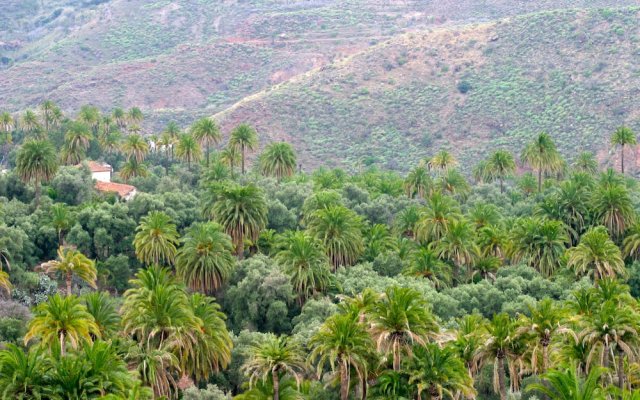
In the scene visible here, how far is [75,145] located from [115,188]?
14198mm

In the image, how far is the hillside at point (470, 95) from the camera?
13475 cm

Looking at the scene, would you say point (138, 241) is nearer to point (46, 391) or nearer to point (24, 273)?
point (24, 273)

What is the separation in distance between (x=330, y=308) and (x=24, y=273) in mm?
27107

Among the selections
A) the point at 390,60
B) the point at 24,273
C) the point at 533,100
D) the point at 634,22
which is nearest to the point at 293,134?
the point at 390,60

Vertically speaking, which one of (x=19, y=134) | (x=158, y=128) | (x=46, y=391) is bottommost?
(x=158, y=128)

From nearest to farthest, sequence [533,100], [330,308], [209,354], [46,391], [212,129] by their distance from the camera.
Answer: [46,391] < [209,354] < [330,308] < [212,129] < [533,100]

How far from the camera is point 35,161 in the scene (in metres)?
77.9

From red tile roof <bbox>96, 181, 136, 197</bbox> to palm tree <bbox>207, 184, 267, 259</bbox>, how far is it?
25.5 meters

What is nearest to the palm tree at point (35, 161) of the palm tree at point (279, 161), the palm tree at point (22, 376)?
the palm tree at point (279, 161)

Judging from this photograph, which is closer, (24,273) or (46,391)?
(46,391)

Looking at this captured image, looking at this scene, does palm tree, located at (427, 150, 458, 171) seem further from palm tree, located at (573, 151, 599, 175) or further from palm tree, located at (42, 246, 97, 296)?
palm tree, located at (42, 246, 97, 296)

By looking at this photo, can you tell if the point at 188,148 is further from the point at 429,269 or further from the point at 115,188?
the point at 429,269

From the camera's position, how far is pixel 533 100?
141m

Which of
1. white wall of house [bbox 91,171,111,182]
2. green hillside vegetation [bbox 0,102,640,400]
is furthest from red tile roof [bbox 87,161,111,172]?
green hillside vegetation [bbox 0,102,640,400]
